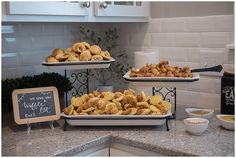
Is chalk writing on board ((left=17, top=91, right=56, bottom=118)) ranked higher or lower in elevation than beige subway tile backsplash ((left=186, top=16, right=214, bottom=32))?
lower

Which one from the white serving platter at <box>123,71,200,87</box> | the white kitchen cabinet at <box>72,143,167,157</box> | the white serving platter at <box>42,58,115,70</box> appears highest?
the white serving platter at <box>42,58,115,70</box>

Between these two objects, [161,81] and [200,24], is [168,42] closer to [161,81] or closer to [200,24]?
[200,24]

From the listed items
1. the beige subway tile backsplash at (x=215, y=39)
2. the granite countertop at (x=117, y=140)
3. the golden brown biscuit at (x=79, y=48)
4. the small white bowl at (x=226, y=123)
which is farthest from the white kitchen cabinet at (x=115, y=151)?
the beige subway tile backsplash at (x=215, y=39)

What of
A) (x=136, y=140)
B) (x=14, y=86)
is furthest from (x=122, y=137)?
(x=14, y=86)

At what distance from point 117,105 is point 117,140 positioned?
158 mm

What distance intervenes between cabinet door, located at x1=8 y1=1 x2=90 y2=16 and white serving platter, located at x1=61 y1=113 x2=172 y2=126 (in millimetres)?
442

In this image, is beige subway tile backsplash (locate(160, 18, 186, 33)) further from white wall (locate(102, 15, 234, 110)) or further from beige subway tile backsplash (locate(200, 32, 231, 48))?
beige subway tile backsplash (locate(200, 32, 231, 48))

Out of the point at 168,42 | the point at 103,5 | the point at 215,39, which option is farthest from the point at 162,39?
the point at 103,5

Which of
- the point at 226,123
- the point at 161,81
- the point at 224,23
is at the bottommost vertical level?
the point at 226,123

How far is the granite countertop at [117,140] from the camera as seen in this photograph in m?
1.28

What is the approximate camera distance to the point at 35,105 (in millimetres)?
1520

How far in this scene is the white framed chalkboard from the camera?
1.50m

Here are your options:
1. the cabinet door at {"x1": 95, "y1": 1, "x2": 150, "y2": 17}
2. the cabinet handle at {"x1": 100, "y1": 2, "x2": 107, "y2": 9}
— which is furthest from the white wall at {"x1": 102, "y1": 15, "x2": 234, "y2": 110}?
the cabinet handle at {"x1": 100, "y1": 2, "x2": 107, "y2": 9}

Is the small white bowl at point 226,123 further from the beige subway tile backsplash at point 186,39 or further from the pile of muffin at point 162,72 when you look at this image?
the beige subway tile backsplash at point 186,39
